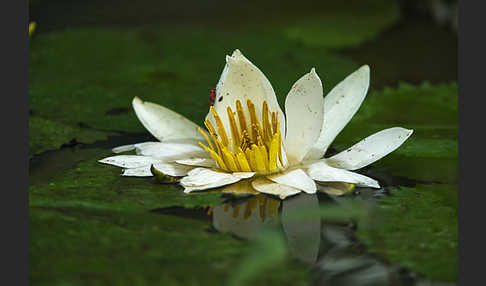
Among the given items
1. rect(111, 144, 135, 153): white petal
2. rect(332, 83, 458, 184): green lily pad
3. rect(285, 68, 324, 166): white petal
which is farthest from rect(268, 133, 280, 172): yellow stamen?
Result: rect(111, 144, 135, 153): white petal

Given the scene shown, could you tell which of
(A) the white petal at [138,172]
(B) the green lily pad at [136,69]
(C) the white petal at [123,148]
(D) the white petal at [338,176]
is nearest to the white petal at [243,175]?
(D) the white petal at [338,176]

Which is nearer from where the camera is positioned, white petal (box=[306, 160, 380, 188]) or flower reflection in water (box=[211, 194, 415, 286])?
flower reflection in water (box=[211, 194, 415, 286])

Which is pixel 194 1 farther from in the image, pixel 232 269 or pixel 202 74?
pixel 232 269

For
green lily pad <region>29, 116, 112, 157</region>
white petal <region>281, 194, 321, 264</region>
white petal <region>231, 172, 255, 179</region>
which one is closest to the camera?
white petal <region>281, 194, 321, 264</region>

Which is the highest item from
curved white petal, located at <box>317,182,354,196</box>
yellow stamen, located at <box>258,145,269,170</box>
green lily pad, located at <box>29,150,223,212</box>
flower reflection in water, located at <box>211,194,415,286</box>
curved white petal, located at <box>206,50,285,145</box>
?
curved white petal, located at <box>206,50,285,145</box>

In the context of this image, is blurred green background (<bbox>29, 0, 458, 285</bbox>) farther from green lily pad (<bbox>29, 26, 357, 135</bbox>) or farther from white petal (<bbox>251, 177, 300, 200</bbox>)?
white petal (<bbox>251, 177, 300, 200</bbox>)

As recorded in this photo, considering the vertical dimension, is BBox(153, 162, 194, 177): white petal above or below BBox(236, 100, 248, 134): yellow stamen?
below

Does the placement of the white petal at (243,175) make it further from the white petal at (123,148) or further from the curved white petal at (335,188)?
the white petal at (123,148)
